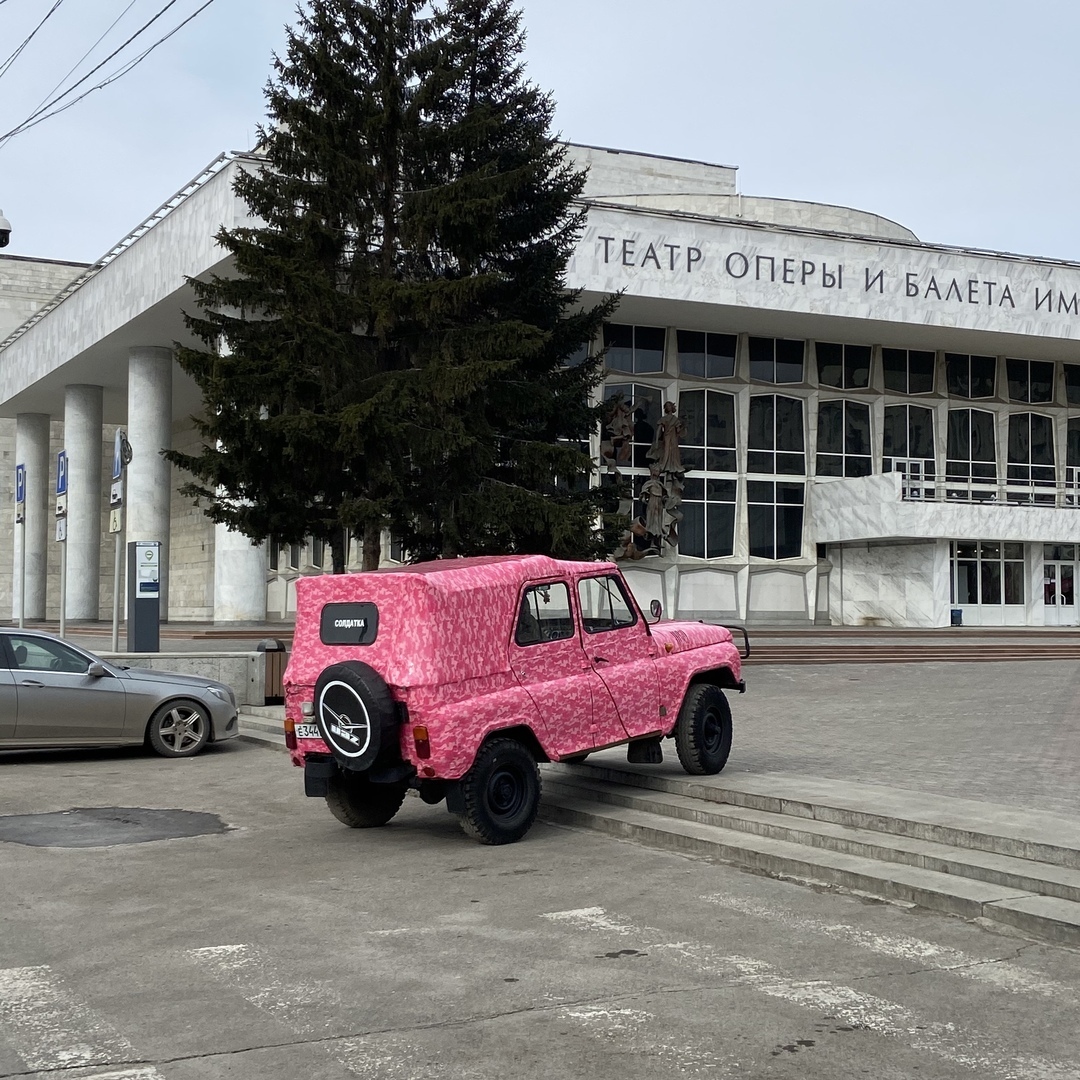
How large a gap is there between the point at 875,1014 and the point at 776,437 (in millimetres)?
39062

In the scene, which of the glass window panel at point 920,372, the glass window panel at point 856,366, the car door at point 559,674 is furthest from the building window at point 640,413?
the car door at point 559,674

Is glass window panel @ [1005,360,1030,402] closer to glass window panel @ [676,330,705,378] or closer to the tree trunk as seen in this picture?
glass window panel @ [676,330,705,378]

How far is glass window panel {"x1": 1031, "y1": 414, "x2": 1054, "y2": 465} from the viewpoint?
46438 mm

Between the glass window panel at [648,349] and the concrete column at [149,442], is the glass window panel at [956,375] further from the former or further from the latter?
the concrete column at [149,442]

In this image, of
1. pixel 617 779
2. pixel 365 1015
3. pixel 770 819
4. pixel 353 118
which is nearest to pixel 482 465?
pixel 353 118

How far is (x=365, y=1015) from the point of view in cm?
515

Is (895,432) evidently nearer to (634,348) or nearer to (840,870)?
(634,348)

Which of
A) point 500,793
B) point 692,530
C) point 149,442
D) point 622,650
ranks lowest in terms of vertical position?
point 500,793

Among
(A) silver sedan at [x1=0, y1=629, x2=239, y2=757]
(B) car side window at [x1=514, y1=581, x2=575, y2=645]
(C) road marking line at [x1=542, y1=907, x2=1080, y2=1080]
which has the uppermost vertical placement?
(B) car side window at [x1=514, y1=581, x2=575, y2=645]

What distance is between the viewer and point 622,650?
10383mm

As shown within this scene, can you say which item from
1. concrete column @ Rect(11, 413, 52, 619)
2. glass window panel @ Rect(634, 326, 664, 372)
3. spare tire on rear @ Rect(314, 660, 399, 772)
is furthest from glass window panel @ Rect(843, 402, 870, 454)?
spare tire on rear @ Rect(314, 660, 399, 772)

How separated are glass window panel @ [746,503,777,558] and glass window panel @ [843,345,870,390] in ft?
16.6

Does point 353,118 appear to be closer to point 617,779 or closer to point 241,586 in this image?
point 617,779

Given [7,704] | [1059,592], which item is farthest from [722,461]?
[7,704]
